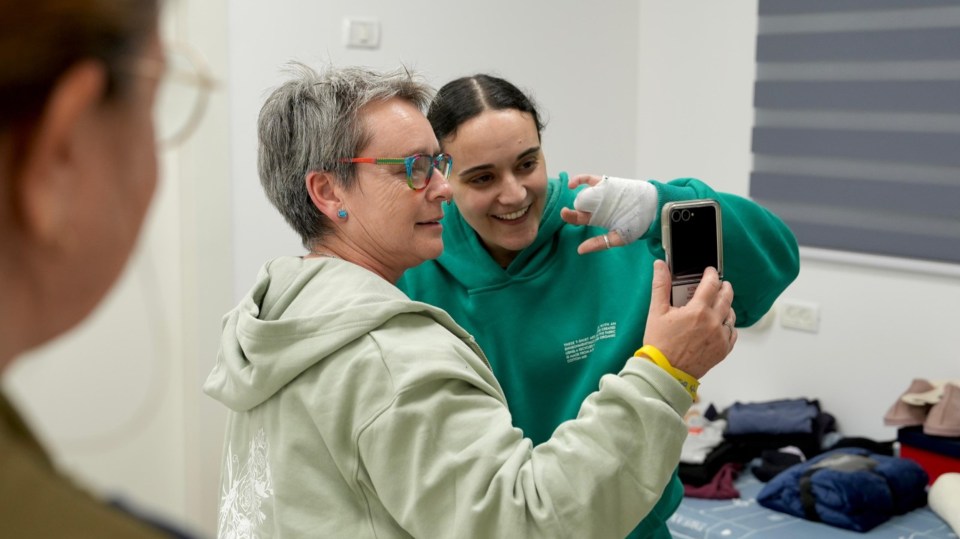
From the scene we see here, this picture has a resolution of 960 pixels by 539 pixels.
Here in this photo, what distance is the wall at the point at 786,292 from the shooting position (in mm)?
3307

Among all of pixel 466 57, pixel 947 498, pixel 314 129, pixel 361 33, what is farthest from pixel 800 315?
pixel 314 129

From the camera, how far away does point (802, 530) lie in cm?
280

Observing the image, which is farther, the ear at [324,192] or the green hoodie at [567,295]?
the green hoodie at [567,295]

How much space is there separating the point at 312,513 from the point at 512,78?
9.25 ft

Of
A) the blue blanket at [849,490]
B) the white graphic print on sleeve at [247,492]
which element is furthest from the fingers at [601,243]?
the blue blanket at [849,490]

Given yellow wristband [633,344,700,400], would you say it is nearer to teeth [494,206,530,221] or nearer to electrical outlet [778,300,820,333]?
teeth [494,206,530,221]

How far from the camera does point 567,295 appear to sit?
6.04 ft

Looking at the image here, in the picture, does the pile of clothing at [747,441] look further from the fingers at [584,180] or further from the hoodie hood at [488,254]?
the fingers at [584,180]

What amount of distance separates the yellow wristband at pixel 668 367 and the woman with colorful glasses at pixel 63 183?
0.87m

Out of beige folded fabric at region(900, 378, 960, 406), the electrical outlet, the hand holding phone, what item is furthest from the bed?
the hand holding phone

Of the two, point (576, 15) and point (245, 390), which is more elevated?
point (576, 15)

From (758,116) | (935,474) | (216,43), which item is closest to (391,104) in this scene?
(216,43)

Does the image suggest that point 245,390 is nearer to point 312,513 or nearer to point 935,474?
point 312,513

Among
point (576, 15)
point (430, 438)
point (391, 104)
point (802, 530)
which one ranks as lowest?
point (802, 530)
